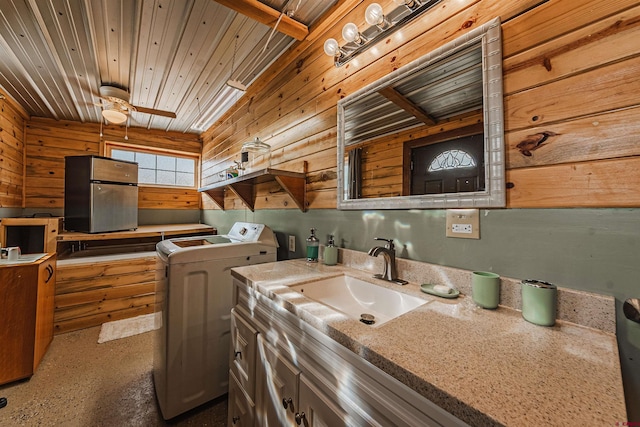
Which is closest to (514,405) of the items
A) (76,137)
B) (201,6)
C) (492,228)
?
(492,228)

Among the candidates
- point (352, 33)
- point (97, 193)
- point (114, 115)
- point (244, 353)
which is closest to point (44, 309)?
point (97, 193)

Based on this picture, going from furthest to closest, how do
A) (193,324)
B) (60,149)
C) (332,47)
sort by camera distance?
(60,149), (193,324), (332,47)

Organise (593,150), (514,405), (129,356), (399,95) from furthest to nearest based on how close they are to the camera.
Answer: (129,356) → (399,95) → (593,150) → (514,405)

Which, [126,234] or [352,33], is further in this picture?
[126,234]

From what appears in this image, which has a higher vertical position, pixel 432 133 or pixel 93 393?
pixel 432 133

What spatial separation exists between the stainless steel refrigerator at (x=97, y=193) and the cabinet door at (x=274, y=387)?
106 inches

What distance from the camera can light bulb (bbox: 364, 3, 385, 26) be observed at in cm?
116

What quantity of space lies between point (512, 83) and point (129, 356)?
9.90 ft

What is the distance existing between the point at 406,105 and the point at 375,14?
435mm

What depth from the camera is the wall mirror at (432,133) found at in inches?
35.0

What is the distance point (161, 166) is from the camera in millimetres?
4043

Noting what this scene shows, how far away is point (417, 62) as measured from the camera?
109 cm

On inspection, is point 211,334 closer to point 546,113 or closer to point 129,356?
point 129,356

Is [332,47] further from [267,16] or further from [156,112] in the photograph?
[156,112]
